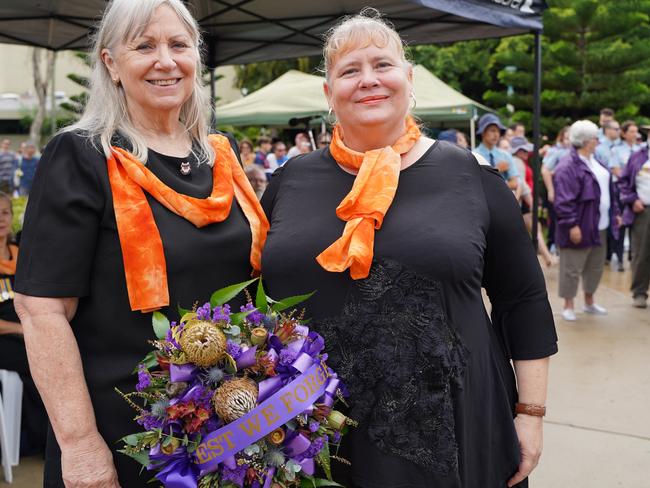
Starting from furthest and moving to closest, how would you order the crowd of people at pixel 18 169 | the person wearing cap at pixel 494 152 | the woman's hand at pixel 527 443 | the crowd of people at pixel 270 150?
the crowd of people at pixel 18 169
the crowd of people at pixel 270 150
the person wearing cap at pixel 494 152
the woman's hand at pixel 527 443

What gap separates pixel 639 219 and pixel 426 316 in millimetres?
7063

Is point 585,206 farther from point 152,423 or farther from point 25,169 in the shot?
point 25,169

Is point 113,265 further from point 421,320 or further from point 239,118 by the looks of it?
point 239,118

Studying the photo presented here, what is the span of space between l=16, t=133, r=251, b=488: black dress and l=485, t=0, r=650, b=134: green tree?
809 inches

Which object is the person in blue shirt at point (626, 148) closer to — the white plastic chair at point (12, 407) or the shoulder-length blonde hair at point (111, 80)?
Result: the white plastic chair at point (12, 407)

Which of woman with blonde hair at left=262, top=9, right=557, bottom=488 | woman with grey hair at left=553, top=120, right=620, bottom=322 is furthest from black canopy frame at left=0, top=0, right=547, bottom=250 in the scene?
woman with blonde hair at left=262, top=9, right=557, bottom=488

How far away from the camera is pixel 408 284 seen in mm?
2045

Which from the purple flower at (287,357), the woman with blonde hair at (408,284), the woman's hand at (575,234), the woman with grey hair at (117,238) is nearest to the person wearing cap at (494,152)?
the woman's hand at (575,234)

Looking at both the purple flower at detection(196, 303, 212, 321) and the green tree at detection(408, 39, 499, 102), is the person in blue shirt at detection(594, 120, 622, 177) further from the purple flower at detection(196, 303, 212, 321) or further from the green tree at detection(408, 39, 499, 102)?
the green tree at detection(408, 39, 499, 102)

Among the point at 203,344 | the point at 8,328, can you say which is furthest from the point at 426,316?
the point at 8,328

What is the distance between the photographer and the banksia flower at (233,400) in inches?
65.1

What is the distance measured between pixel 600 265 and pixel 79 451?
6.80m

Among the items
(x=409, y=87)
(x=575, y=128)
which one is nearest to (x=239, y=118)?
(x=575, y=128)

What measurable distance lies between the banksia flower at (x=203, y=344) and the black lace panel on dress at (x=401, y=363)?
48cm
